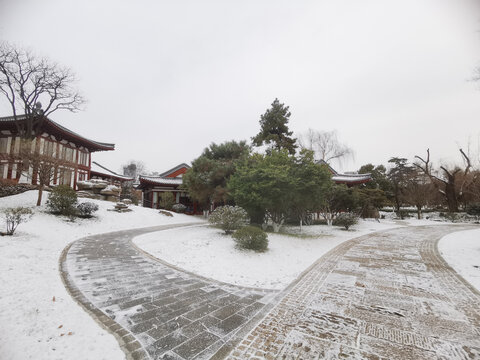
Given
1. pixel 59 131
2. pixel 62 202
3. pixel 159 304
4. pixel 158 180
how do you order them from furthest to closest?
pixel 158 180, pixel 59 131, pixel 62 202, pixel 159 304

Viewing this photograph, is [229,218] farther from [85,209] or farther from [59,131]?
[59,131]

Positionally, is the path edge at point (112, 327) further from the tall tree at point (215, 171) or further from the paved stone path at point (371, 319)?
the tall tree at point (215, 171)

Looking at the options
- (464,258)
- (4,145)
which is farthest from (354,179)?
(4,145)

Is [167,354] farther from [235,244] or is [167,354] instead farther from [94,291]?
[235,244]

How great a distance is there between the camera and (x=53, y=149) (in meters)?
16.5

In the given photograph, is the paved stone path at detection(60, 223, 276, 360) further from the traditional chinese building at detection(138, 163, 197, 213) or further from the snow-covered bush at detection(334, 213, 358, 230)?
the traditional chinese building at detection(138, 163, 197, 213)

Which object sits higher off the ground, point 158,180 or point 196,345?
point 158,180

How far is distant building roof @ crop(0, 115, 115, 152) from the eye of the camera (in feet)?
52.6

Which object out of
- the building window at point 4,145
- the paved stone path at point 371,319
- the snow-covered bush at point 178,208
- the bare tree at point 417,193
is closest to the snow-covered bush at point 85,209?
the snow-covered bush at point 178,208

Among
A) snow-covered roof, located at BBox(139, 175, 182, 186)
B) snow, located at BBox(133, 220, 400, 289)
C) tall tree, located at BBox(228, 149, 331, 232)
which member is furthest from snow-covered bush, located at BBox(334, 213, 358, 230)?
snow-covered roof, located at BBox(139, 175, 182, 186)

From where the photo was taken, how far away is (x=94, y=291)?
12.9 feet

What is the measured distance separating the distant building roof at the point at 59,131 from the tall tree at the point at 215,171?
36.9 feet

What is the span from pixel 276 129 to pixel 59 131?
63.0 feet

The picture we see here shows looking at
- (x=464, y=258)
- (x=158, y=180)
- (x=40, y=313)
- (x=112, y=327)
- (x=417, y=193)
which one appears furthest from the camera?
(x=417, y=193)
